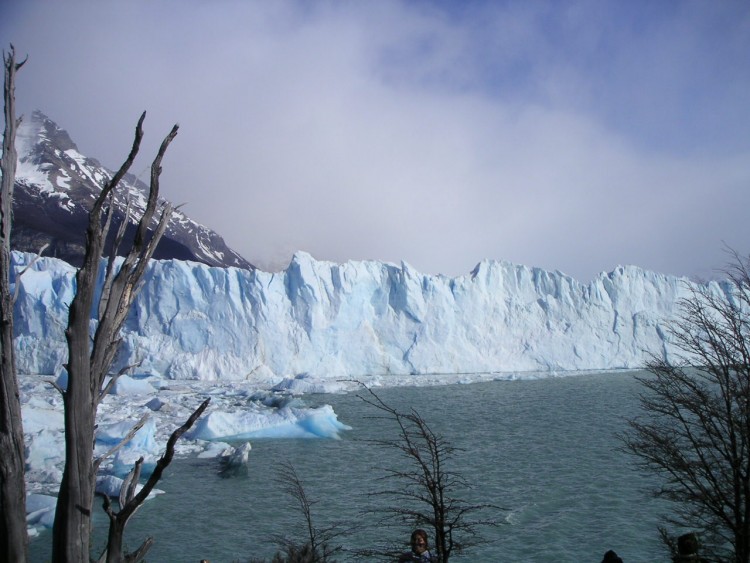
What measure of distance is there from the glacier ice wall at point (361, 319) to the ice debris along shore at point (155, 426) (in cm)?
362

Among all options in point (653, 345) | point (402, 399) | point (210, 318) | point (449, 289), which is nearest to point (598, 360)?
point (653, 345)

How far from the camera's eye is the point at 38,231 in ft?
126

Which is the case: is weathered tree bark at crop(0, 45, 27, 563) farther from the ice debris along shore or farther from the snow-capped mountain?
the snow-capped mountain

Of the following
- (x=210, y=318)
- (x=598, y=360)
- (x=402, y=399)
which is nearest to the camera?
(x=402, y=399)

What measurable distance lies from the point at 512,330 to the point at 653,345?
879 centimetres

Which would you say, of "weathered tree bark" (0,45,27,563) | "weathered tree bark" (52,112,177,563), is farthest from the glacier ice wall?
"weathered tree bark" (52,112,177,563)

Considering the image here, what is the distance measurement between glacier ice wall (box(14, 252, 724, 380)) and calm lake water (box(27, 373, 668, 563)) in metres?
11.1

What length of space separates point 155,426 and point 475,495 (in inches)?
334

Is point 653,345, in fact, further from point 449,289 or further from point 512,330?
point 449,289

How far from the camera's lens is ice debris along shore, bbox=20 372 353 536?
10250 mm

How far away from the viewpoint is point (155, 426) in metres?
13.8

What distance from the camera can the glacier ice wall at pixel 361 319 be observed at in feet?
85.7

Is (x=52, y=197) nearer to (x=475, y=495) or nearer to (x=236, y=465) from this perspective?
(x=236, y=465)

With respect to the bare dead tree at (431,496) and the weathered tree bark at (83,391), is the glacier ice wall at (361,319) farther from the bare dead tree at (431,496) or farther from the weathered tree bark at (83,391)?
the weathered tree bark at (83,391)
